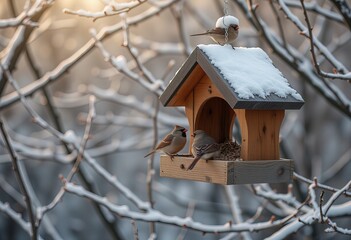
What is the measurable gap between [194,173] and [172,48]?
382 centimetres

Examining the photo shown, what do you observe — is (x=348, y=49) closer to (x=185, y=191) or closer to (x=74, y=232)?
(x=185, y=191)

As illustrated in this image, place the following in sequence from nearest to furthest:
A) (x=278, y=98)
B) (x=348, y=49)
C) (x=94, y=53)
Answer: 1. (x=278, y=98)
2. (x=348, y=49)
3. (x=94, y=53)

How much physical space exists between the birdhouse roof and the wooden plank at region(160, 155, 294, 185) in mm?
293

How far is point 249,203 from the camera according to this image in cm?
1759

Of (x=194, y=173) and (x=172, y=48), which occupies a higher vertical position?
(x=172, y=48)

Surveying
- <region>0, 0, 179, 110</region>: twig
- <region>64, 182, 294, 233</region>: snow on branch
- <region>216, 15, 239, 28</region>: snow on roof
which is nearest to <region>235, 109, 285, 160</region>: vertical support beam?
<region>216, 15, 239, 28</region>: snow on roof

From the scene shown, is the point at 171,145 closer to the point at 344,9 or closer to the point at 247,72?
the point at 247,72

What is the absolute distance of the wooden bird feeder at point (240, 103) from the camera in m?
3.27

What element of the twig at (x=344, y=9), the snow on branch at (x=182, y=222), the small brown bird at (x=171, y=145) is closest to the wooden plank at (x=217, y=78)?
the small brown bird at (x=171, y=145)

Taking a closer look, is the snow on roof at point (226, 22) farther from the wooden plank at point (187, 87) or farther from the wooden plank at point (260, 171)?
the wooden plank at point (260, 171)

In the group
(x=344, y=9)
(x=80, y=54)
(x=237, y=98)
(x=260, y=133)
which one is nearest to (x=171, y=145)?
(x=260, y=133)

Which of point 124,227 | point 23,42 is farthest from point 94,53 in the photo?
point 23,42

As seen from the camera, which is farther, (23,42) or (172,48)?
(172,48)

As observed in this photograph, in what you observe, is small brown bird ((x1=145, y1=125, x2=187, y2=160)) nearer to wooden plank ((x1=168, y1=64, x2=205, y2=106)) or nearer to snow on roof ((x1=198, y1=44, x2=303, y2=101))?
wooden plank ((x1=168, y1=64, x2=205, y2=106))
